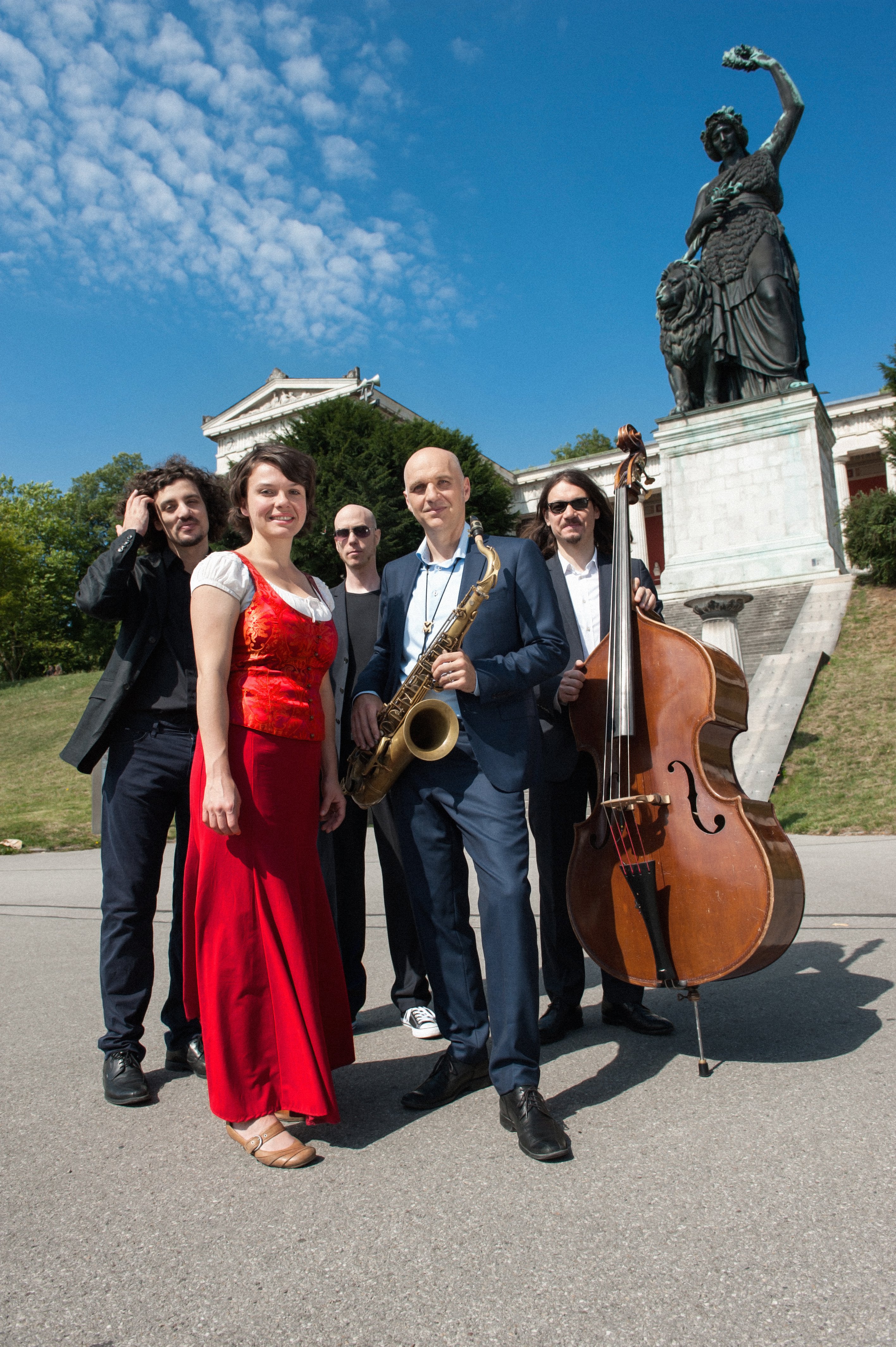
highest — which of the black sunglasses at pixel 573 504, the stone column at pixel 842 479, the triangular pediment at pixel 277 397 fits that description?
the triangular pediment at pixel 277 397

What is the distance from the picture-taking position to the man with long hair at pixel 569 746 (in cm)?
373

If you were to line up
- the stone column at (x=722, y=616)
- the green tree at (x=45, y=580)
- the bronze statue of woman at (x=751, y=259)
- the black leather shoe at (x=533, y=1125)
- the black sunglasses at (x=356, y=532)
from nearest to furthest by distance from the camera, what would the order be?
the black leather shoe at (x=533, y=1125) → the black sunglasses at (x=356, y=532) → the stone column at (x=722, y=616) → the bronze statue of woman at (x=751, y=259) → the green tree at (x=45, y=580)

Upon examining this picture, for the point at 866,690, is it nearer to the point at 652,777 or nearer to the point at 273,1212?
the point at 652,777

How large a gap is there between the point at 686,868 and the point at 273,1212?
1637 mm

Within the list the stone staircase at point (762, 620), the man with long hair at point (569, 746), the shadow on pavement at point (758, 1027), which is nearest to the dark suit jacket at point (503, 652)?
the man with long hair at point (569, 746)

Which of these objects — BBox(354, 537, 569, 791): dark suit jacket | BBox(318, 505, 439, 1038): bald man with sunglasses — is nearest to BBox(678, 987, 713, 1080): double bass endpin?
BBox(354, 537, 569, 791): dark suit jacket

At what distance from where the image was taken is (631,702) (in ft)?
10.9

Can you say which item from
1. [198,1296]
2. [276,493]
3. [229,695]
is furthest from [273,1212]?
[276,493]

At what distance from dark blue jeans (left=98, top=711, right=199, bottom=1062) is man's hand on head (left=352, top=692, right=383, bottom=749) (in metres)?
0.66

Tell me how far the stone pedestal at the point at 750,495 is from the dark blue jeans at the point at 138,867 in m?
18.4

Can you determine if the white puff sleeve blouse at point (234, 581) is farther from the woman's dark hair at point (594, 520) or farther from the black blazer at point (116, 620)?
the woman's dark hair at point (594, 520)

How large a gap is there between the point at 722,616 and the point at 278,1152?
10.5 metres

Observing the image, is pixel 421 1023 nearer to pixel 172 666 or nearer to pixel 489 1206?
pixel 489 1206

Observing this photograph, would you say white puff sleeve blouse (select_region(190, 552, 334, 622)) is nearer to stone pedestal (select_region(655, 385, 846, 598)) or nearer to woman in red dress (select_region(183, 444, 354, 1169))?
woman in red dress (select_region(183, 444, 354, 1169))
